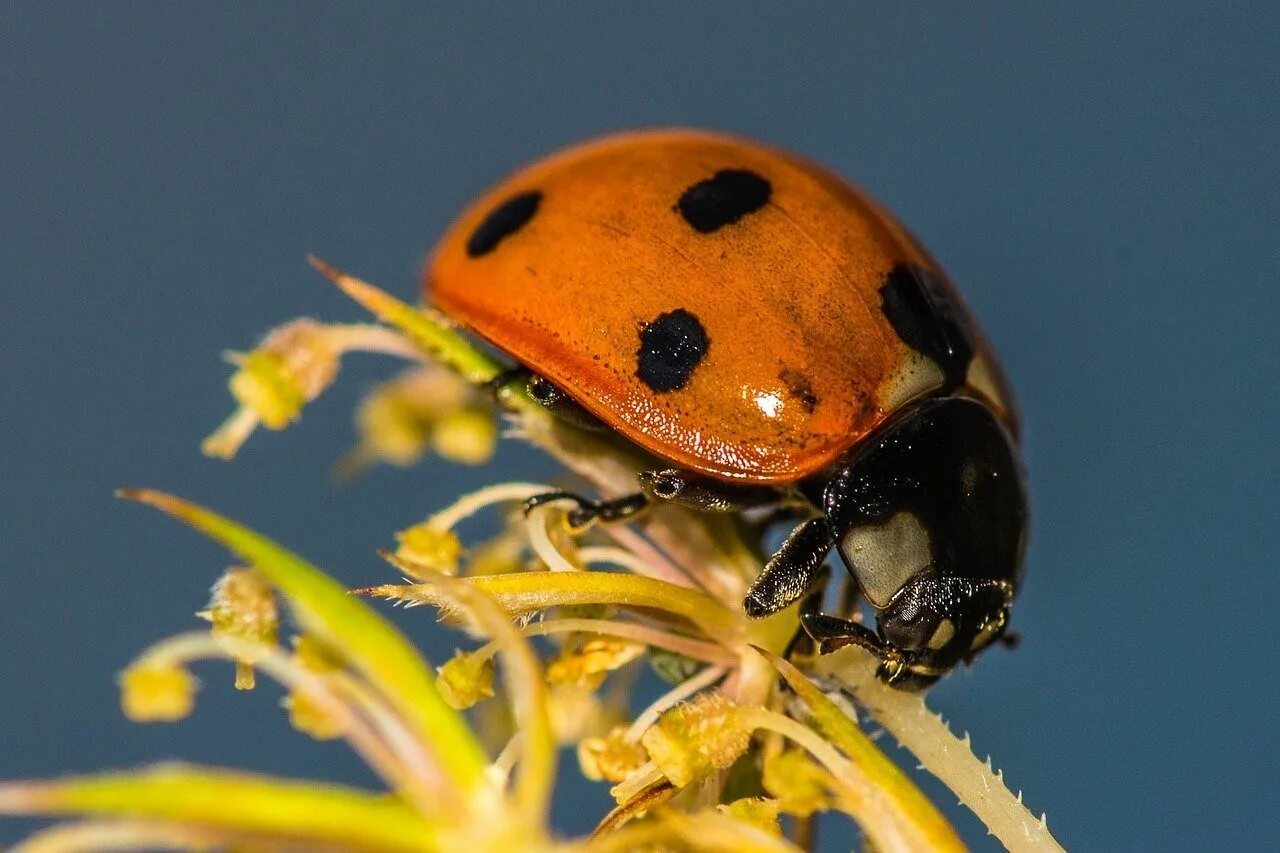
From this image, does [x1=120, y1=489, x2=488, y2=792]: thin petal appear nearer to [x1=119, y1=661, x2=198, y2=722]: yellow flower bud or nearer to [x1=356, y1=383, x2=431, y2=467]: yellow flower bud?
[x1=119, y1=661, x2=198, y2=722]: yellow flower bud

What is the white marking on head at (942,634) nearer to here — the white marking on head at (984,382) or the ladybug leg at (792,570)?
the ladybug leg at (792,570)

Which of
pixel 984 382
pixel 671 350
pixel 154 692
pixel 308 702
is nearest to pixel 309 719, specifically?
pixel 308 702

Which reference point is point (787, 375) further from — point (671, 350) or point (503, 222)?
point (503, 222)

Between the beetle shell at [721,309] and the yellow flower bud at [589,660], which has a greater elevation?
the beetle shell at [721,309]

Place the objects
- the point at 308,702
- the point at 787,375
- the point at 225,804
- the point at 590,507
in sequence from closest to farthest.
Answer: the point at 225,804, the point at 308,702, the point at 787,375, the point at 590,507

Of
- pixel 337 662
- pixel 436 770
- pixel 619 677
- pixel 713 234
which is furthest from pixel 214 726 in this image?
pixel 436 770

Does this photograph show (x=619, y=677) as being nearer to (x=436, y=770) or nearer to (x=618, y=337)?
(x=618, y=337)

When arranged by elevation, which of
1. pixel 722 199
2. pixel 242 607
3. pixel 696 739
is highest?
pixel 722 199

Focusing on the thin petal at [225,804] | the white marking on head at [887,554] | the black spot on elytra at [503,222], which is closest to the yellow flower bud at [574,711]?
the white marking on head at [887,554]

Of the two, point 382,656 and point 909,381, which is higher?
point 909,381

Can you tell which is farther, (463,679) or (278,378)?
(278,378)
